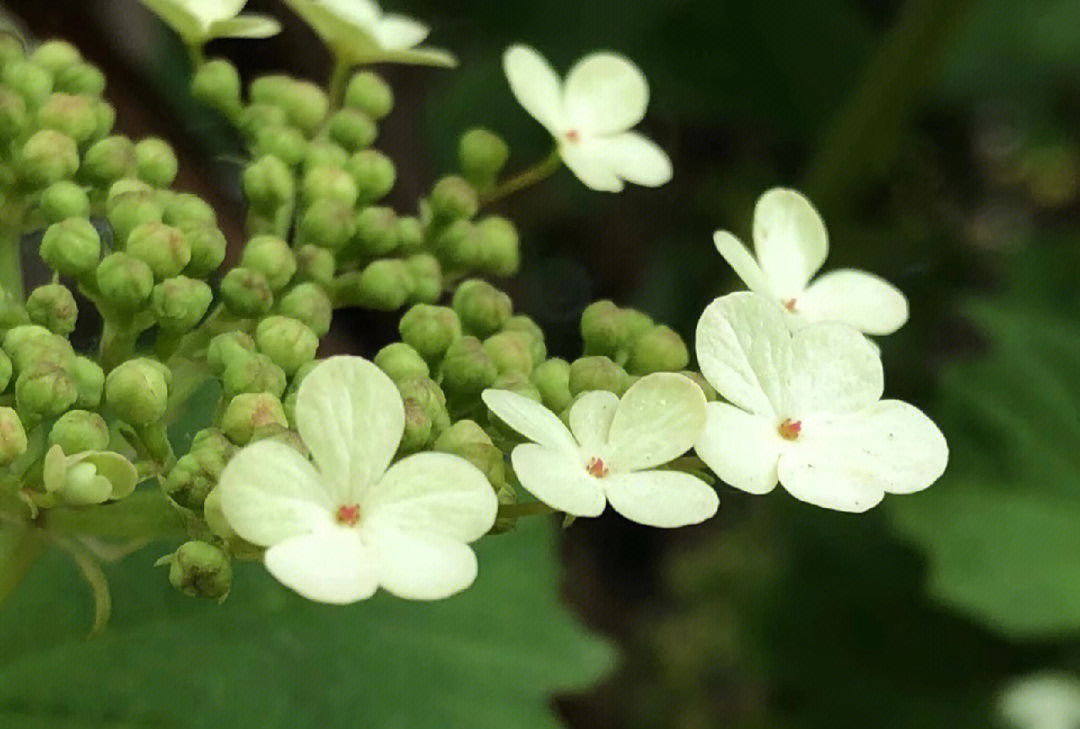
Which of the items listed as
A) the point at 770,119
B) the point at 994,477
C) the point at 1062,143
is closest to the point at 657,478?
the point at 994,477

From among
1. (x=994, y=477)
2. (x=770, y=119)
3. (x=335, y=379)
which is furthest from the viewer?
(x=770, y=119)

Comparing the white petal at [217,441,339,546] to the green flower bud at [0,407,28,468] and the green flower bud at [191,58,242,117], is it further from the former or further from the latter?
the green flower bud at [191,58,242,117]

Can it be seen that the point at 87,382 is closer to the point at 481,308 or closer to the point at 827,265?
the point at 481,308

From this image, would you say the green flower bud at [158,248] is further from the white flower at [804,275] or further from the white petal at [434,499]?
the white flower at [804,275]

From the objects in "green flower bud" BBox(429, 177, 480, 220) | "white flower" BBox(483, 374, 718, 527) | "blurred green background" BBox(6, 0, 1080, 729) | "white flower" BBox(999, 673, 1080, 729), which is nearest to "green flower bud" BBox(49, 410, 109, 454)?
"white flower" BBox(483, 374, 718, 527)

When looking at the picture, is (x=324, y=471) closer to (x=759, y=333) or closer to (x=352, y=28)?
(x=759, y=333)

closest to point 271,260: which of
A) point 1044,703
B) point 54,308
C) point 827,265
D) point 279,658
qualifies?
point 54,308

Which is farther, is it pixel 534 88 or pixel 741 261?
pixel 534 88

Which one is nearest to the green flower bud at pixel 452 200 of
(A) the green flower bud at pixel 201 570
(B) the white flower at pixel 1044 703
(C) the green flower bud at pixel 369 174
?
(C) the green flower bud at pixel 369 174
